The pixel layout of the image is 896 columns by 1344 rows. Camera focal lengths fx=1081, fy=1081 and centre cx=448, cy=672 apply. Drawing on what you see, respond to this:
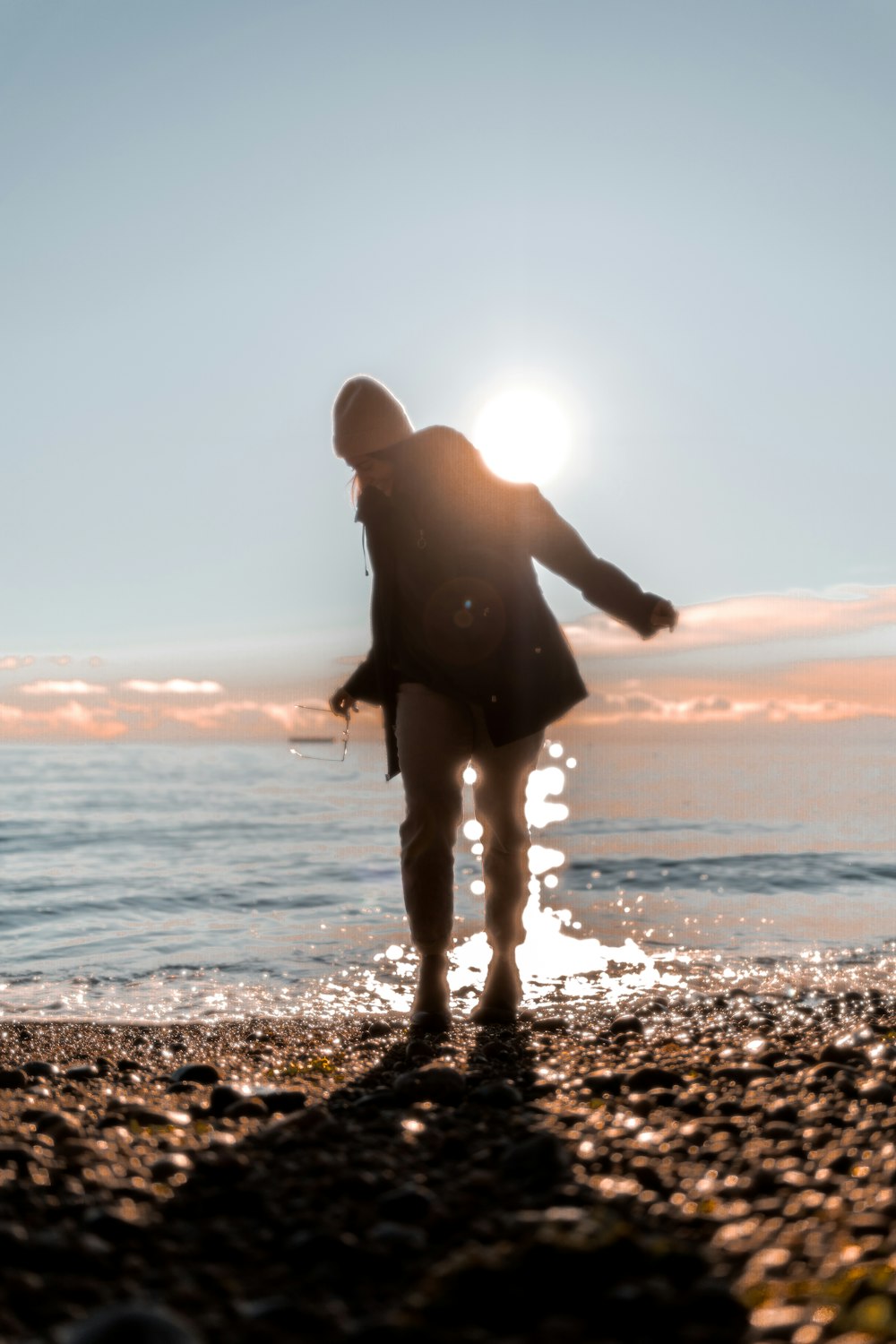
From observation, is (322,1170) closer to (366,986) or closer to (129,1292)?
(129,1292)

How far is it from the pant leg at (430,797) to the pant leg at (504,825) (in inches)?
5.5

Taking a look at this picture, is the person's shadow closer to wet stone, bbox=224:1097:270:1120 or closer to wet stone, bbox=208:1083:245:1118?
wet stone, bbox=224:1097:270:1120

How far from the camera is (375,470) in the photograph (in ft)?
14.5

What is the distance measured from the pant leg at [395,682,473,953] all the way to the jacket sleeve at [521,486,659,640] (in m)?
0.74

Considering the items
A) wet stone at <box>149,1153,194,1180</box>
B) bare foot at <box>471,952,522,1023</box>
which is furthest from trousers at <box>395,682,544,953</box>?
wet stone at <box>149,1153,194,1180</box>

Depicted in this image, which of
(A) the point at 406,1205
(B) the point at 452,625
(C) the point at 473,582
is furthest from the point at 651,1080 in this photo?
(C) the point at 473,582

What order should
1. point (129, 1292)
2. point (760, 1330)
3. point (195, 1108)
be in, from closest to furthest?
1. point (760, 1330)
2. point (129, 1292)
3. point (195, 1108)

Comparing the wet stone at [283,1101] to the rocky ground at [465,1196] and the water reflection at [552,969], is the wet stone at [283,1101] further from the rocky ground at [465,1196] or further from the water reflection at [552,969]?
the water reflection at [552,969]

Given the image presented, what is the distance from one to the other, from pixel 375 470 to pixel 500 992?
2265 mm

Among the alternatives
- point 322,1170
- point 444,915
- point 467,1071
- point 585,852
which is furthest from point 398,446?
point 585,852

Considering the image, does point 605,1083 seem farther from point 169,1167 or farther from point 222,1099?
point 169,1167

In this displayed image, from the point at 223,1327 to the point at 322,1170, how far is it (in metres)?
0.79

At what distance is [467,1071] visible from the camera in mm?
3590

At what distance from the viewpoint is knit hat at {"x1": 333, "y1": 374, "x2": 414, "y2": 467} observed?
4.39 m
